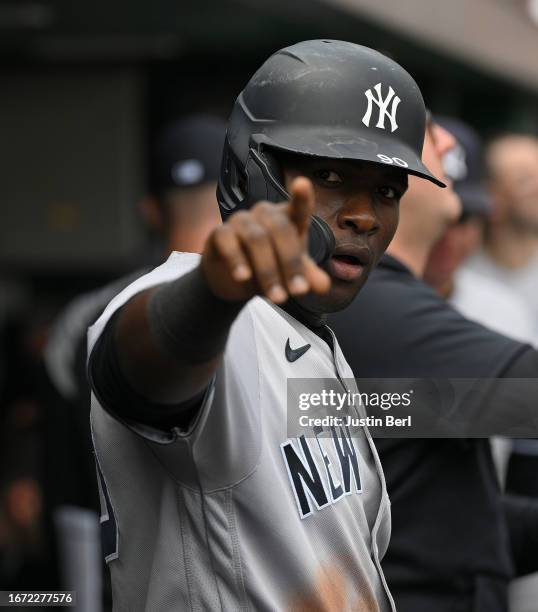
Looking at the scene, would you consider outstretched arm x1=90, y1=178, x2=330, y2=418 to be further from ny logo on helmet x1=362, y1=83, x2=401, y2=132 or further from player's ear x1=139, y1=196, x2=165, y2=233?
player's ear x1=139, y1=196, x2=165, y2=233

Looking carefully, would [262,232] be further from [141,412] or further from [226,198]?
[226,198]

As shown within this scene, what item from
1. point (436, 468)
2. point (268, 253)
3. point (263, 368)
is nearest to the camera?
point (268, 253)

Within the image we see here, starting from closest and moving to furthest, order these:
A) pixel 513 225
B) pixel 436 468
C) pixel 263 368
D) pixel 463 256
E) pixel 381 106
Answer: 1. pixel 263 368
2. pixel 381 106
3. pixel 436 468
4. pixel 463 256
5. pixel 513 225

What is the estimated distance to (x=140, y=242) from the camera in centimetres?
841

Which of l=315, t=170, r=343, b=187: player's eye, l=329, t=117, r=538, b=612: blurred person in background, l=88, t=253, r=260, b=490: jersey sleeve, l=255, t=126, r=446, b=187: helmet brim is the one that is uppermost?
l=255, t=126, r=446, b=187: helmet brim

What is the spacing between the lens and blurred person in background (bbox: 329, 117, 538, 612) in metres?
2.42

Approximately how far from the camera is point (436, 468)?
8.04 ft

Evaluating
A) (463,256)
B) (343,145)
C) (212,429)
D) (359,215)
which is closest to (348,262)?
(359,215)

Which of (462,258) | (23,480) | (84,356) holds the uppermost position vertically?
(84,356)

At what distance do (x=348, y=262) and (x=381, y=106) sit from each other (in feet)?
0.91

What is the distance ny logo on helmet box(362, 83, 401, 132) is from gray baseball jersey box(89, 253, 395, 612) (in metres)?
0.34

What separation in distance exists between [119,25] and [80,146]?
44.0 inches

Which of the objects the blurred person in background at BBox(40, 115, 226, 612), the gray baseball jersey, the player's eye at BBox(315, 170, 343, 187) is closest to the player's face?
the player's eye at BBox(315, 170, 343, 187)

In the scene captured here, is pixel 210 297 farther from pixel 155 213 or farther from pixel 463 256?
pixel 463 256
